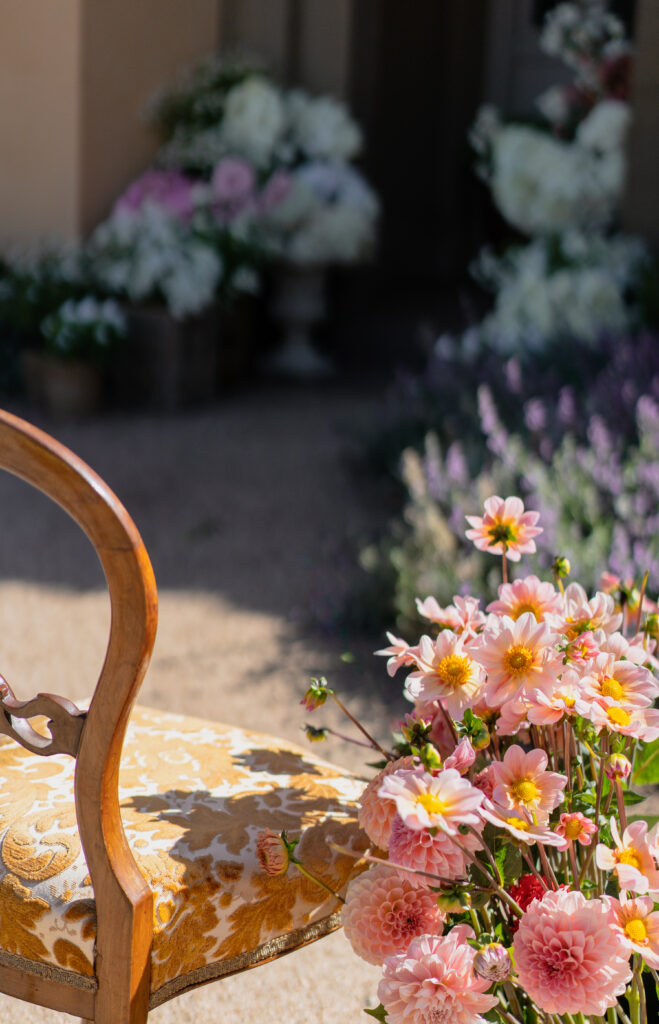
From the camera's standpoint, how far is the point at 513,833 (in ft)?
3.21

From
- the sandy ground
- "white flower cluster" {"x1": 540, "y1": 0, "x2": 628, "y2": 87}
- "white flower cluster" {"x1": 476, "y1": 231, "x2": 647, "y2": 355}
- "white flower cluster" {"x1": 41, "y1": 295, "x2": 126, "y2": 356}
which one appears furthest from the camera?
"white flower cluster" {"x1": 540, "y1": 0, "x2": 628, "y2": 87}

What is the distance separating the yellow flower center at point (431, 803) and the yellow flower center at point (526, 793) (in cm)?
13

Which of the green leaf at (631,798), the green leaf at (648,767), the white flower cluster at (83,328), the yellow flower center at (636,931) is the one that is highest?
the yellow flower center at (636,931)

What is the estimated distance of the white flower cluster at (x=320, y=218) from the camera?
6.21 meters

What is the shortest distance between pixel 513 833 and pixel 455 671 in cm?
21

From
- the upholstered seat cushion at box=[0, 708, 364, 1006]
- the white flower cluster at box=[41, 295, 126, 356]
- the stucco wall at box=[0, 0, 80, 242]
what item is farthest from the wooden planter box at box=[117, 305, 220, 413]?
the upholstered seat cushion at box=[0, 708, 364, 1006]

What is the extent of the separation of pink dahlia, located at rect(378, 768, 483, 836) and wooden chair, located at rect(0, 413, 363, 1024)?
11.0 inches

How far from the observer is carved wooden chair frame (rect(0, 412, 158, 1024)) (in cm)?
104

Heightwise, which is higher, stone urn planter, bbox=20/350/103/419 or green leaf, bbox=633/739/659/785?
green leaf, bbox=633/739/659/785

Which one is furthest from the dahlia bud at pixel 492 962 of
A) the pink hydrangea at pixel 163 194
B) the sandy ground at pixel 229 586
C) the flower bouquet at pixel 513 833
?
the pink hydrangea at pixel 163 194

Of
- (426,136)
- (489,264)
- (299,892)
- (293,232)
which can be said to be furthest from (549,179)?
(299,892)

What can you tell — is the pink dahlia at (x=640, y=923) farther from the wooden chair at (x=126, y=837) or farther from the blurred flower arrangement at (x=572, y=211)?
the blurred flower arrangement at (x=572, y=211)

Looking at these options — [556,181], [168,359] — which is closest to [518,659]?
[556,181]

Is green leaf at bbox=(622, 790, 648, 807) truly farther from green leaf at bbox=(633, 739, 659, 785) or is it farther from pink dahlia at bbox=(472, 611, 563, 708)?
pink dahlia at bbox=(472, 611, 563, 708)
